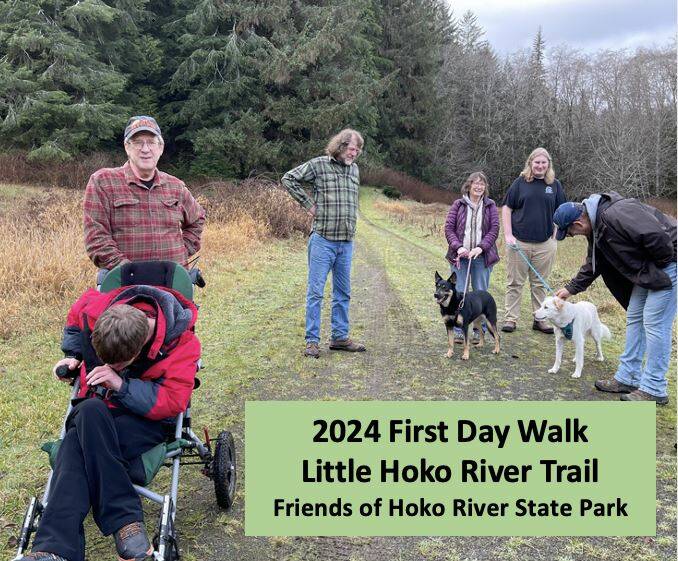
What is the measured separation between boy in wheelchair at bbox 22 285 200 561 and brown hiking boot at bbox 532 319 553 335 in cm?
482

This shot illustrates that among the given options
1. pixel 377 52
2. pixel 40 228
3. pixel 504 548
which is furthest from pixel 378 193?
pixel 504 548

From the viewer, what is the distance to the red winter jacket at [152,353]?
2473 mm

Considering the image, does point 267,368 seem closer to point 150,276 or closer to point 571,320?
point 150,276

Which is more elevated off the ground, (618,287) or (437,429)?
(618,287)

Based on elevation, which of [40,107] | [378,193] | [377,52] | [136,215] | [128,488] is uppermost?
[377,52]

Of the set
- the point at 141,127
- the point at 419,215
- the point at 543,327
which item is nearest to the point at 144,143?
the point at 141,127

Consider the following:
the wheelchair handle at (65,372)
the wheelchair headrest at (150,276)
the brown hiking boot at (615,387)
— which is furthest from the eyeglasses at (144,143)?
the brown hiking boot at (615,387)

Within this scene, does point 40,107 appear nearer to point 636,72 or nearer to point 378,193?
point 378,193

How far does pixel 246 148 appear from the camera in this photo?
27016 mm

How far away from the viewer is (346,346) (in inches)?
215

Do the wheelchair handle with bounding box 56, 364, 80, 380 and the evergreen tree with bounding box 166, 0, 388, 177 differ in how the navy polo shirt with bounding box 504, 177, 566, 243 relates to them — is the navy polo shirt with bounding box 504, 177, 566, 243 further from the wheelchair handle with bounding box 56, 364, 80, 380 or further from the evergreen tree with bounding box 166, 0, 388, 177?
the evergreen tree with bounding box 166, 0, 388, 177

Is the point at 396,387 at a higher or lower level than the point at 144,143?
lower

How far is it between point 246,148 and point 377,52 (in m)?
18.1

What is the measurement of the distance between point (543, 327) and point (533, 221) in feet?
4.41
